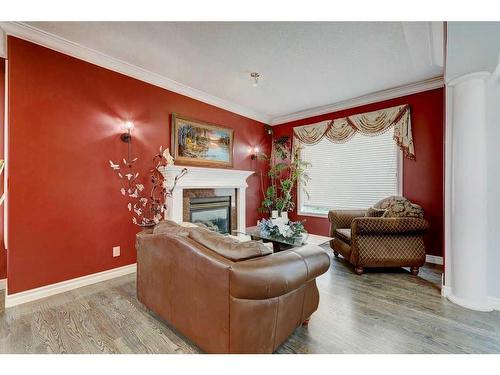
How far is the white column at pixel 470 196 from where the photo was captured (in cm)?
216

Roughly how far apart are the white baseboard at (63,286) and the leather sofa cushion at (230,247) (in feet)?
6.50

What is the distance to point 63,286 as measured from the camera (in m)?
2.48

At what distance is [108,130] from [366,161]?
4.07 metres

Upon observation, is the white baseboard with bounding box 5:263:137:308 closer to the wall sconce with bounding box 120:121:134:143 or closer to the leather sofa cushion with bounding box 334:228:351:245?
the wall sconce with bounding box 120:121:134:143

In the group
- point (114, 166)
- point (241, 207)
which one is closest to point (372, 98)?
point (241, 207)

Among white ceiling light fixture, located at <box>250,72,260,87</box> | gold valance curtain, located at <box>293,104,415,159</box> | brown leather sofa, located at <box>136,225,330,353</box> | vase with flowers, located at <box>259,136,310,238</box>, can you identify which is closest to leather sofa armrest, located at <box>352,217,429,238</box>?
gold valance curtain, located at <box>293,104,415,159</box>

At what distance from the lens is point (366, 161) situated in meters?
4.14

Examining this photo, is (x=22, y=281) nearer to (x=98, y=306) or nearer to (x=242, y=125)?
(x=98, y=306)

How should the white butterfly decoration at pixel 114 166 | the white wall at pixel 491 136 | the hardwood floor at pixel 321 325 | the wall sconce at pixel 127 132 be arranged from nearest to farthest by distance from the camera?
the hardwood floor at pixel 321 325, the white wall at pixel 491 136, the white butterfly decoration at pixel 114 166, the wall sconce at pixel 127 132

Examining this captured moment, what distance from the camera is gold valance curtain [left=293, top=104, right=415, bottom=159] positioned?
359 cm

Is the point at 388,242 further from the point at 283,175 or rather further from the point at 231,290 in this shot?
the point at 283,175

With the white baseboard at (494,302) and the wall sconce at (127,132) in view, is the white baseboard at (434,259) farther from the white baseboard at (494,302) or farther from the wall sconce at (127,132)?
the wall sconce at (127,132)

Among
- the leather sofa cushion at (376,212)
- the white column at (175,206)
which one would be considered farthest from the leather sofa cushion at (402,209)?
the white column at (175,206)

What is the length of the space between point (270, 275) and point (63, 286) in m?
2.51
